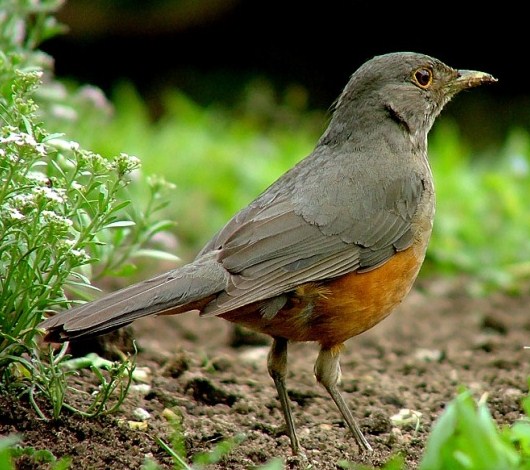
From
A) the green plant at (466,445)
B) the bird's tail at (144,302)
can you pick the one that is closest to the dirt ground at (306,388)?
the bird's tail at (144,302)

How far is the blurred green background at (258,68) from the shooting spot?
408 inches

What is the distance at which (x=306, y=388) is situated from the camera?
18.8 ft

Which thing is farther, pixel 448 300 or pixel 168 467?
pixel 448 300

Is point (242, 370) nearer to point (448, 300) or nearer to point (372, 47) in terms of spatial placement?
point (448, 300)

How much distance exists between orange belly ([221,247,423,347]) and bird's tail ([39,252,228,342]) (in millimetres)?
237

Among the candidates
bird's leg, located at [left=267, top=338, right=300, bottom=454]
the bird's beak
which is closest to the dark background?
the bird's beak

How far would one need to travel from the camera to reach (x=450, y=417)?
10.4ft

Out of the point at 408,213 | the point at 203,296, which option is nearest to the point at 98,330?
the point at 203,296

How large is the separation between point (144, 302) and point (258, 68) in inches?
446

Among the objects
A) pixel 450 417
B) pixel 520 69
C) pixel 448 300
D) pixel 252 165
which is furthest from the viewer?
pixel 520 69

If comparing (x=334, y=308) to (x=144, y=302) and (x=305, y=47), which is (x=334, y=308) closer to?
(x=144, y=302)

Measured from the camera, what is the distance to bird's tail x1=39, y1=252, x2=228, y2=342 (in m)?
3.88

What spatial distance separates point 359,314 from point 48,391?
1.56 m

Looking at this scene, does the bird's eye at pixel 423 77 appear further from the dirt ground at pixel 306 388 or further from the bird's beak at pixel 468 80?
the dirt ground at pixel 306 388
